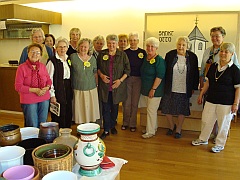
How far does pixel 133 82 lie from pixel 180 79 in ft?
2.27

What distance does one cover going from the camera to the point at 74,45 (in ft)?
12.3

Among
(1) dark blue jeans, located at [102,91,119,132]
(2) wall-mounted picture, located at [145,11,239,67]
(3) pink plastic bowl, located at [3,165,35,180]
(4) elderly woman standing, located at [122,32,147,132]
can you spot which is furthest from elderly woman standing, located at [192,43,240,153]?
(3) pink plastic bowl, located at [3,165,35,180]

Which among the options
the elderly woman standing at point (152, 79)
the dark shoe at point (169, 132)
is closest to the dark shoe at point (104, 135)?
the elderly woman standing at point (152, 79)

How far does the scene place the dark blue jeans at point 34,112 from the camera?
2664 millimetres

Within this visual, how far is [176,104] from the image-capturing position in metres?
3.41

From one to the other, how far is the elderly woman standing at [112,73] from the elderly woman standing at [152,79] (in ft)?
0.84

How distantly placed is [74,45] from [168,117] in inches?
68.2

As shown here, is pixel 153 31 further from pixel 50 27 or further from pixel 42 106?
pixel 42 106

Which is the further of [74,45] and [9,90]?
[9,90]

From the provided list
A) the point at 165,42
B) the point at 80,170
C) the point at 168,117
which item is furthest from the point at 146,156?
the point at 165,42

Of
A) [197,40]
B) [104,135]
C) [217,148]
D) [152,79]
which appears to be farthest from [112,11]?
[217,148]

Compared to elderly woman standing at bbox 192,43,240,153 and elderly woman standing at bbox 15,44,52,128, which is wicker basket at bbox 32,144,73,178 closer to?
elderly woman standing at bbox 15,44,52,128

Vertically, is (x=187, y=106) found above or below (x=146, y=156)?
above

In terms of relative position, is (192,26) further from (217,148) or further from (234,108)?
(217,148)
